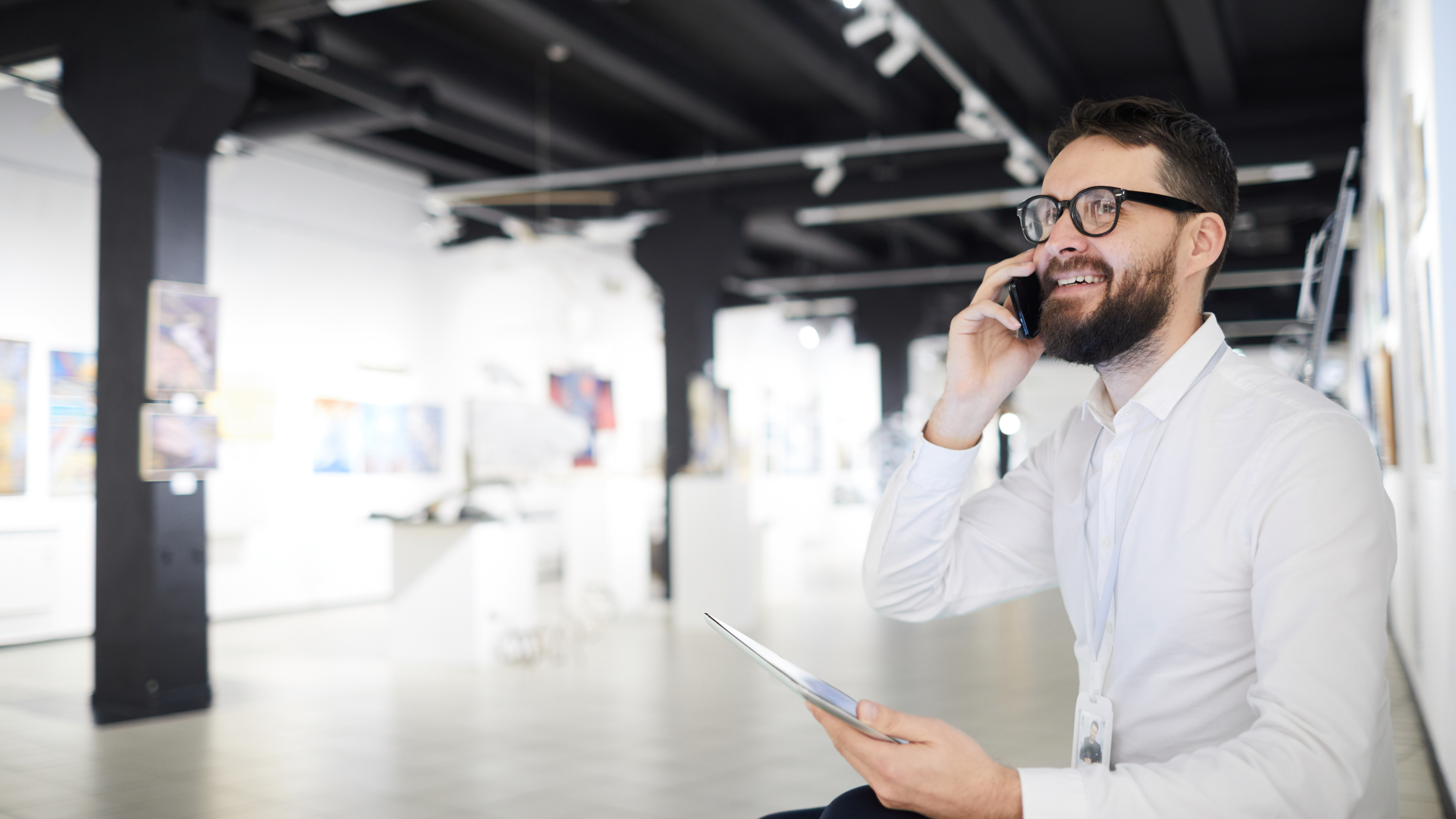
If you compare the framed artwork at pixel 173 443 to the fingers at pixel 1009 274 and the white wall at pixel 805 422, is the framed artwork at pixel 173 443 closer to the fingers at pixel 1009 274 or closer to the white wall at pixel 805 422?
the fingers at pixel 1009 274

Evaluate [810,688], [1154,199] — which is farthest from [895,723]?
[1154,199]

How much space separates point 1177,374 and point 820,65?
6607 millimetres

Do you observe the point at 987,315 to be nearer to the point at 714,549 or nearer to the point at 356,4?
the point at 356,4

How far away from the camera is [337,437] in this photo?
11.0 m

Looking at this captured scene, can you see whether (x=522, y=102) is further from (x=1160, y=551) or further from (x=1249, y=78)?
(x=1160, y=551)

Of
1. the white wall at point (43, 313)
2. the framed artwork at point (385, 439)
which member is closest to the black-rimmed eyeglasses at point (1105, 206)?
the white wall at point (43, 313)

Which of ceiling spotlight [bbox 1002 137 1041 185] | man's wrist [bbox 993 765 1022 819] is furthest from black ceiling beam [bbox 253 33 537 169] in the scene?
man's wrist [bbox 993 765 1022 819]

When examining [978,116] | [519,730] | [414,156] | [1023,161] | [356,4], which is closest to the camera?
[519,730]

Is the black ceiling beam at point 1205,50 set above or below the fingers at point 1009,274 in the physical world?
above

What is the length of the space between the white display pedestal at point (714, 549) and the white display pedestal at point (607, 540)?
1.67m

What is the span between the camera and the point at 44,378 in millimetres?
8445

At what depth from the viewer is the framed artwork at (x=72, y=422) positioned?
28.0ft

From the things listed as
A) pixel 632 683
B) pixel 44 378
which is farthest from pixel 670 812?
pixel 44 378

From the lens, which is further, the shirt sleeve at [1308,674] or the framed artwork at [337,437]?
the framed artwork at [337,437]
